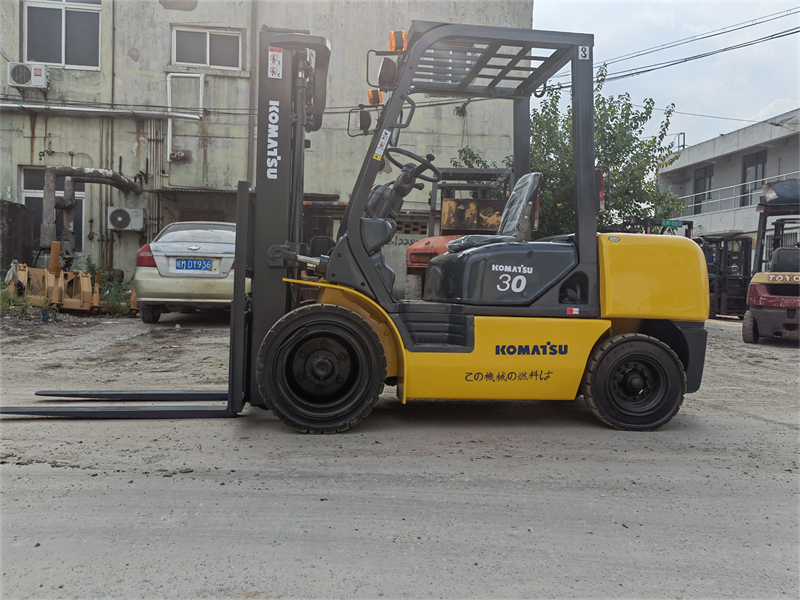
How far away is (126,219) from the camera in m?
14.8

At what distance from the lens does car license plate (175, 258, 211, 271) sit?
29.6 ft

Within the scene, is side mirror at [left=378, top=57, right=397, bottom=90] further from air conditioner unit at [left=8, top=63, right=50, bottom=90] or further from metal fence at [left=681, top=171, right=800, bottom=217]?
metal fence at [left=681, top=171, right=800, bottom=217]

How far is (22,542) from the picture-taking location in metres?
2.30

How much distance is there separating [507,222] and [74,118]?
47.1 feet

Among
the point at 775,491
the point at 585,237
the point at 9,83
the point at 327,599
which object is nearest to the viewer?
the point at 327,599

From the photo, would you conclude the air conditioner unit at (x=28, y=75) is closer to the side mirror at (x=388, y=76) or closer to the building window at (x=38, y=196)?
the building window at (x=38, y=196)

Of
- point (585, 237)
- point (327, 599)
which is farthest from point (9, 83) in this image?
point (327, 599)

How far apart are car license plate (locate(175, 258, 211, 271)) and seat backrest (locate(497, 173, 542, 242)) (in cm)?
578

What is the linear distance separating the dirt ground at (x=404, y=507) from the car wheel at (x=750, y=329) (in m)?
6.44

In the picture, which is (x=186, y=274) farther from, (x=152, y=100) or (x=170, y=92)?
(x=152, y=100)

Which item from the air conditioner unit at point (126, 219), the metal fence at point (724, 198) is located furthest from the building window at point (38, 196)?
the metal fence at point (724, 198)

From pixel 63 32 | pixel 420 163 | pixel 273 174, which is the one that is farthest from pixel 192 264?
pixel 63 32

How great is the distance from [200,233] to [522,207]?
21.5ft

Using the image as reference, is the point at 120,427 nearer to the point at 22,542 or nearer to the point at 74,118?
the point at 22,542
